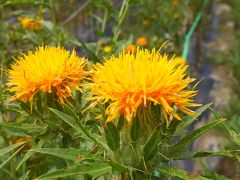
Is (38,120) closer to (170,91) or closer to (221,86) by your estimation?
(170,91)

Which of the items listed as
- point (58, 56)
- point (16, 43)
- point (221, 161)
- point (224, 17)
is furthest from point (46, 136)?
point (224, 17)

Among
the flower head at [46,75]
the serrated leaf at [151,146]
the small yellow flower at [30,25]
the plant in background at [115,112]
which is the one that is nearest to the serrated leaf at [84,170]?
the plant in background at [115,112]

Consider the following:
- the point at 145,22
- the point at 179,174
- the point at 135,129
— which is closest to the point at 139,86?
the point at 135,129

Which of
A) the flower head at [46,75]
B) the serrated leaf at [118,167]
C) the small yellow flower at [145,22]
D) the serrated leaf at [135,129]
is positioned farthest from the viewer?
the small yellow flower at [145,22]

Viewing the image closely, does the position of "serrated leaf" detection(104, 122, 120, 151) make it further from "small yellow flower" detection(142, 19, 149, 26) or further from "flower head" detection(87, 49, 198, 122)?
"small yellow flower" detection(142, 19, 149, 26)

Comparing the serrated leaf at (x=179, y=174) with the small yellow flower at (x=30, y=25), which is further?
the small yellow flower at (x=30, y=25)

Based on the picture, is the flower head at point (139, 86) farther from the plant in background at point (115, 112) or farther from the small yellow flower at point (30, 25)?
the small yellow flower at point (30, 25)
